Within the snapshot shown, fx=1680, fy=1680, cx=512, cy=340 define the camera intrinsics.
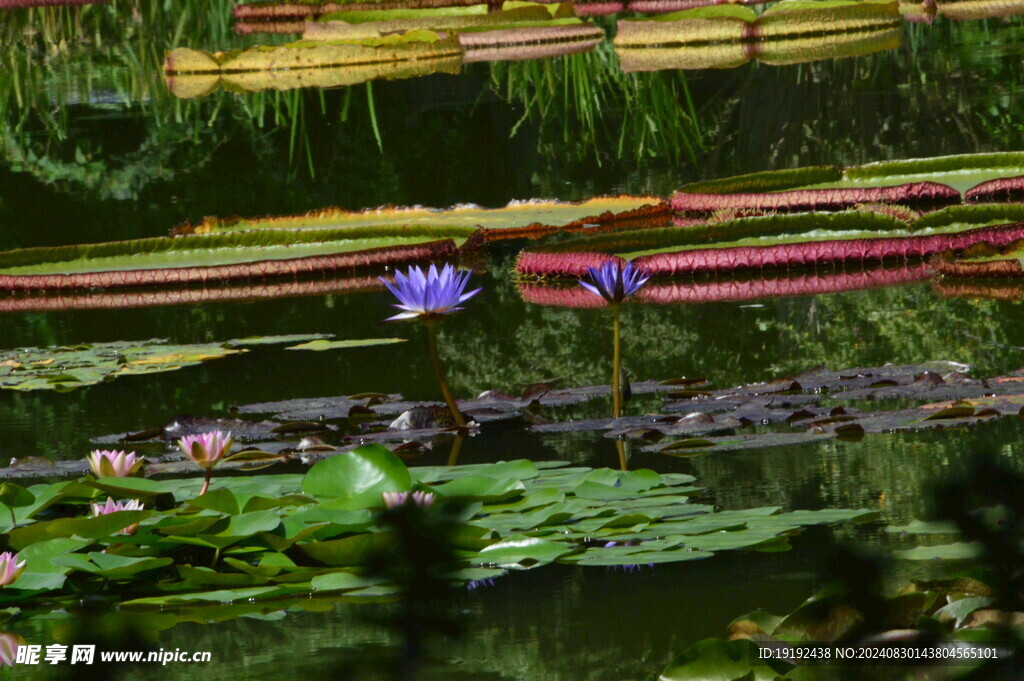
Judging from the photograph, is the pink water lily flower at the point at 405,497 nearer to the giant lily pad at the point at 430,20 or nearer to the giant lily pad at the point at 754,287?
the giant lily pad at the point at 754,287

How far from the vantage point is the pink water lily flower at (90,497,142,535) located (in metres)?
2.67

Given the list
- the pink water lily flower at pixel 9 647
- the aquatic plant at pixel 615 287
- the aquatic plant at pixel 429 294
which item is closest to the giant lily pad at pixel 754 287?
the aquatic plant at pixel 615 287

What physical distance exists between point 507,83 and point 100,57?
6.24m

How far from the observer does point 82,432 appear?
4047 millimetres

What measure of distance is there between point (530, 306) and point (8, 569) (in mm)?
3149

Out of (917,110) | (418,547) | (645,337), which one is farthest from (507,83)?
(418,547)

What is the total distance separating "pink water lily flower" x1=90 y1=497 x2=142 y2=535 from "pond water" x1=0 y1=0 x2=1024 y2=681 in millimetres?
235

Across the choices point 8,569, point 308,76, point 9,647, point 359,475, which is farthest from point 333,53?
point 9,647

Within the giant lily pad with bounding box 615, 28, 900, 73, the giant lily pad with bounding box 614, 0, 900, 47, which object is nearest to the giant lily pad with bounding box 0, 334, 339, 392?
the giant lily pad with bounding box 615, 28, 900, 73

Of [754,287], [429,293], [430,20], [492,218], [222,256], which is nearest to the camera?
[429,293]

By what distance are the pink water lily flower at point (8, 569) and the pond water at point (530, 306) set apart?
8 centimetres

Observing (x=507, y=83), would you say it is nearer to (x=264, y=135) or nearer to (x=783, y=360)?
(x=264, y=135)

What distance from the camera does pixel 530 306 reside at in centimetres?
550

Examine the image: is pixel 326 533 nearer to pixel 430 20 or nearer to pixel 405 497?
pixel 405 497
